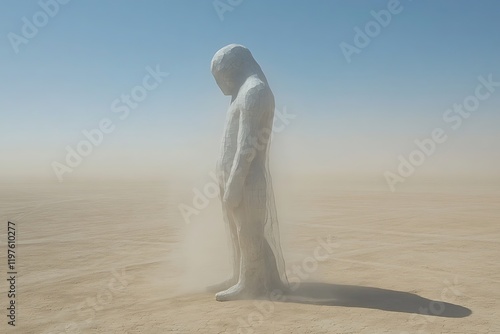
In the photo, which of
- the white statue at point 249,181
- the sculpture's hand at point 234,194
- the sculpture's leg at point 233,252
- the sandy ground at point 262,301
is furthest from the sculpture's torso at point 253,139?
the sandy ground at point 262,301

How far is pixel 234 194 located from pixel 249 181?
317mm

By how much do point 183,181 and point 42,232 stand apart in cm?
686

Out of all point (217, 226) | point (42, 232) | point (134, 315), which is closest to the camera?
point (134, 315)

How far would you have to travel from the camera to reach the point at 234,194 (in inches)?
254

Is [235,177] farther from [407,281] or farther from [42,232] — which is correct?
[42,232]

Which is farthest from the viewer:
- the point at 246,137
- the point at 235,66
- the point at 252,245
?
the point at 235,66

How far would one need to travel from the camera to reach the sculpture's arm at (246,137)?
6.37 m

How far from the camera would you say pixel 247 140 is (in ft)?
20.8

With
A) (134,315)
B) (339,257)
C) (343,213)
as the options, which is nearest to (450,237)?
(339,257)

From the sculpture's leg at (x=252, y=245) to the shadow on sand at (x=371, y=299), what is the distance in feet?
1.65

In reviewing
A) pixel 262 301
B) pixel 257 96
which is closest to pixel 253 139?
pixel 257 96

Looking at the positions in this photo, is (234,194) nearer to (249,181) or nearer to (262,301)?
(249,181)

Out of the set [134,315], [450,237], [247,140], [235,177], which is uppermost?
[247,140]

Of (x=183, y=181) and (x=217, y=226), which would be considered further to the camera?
(x=183, y=181)
